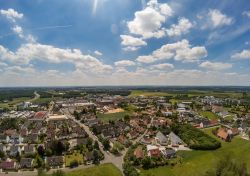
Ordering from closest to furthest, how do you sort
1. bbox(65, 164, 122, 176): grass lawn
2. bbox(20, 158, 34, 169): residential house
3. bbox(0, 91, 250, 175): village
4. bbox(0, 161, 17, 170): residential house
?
1. bbox(65, 164, 122, 176): grass lawn
2. bbox(0, 161, 17, 170): residential house
3. bbox(20, 158, 34, 169): residential house
4. bbox(0, 91, 250, 175): village

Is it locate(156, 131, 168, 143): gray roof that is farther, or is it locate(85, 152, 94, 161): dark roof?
locate(156, 131, 168, 143): gray roof

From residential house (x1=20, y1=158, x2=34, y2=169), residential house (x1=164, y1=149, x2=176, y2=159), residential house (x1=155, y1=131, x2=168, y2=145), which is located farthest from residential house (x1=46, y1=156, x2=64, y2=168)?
residential house (x1=155, y1=131, x2=168, y2=145)

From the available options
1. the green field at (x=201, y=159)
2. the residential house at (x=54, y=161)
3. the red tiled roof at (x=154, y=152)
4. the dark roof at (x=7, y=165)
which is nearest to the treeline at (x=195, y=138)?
the green field at (x=201, y=159)

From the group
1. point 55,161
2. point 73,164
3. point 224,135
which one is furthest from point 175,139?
point 55,161

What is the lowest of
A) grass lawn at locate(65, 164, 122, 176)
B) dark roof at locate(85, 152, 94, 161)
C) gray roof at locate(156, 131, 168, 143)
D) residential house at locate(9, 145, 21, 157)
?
grass lawn at locate(65, 164, 122, 176)

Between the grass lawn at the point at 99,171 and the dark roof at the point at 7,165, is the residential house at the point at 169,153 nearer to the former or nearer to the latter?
the grass lawn at the point at 99,171

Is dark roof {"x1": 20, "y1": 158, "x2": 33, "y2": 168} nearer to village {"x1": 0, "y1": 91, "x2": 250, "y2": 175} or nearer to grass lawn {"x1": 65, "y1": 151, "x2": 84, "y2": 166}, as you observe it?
village {"x1": 0, "y1": 91, "x2": 250, "y2": 175}

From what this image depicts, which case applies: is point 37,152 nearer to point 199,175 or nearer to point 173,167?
point 173,167
